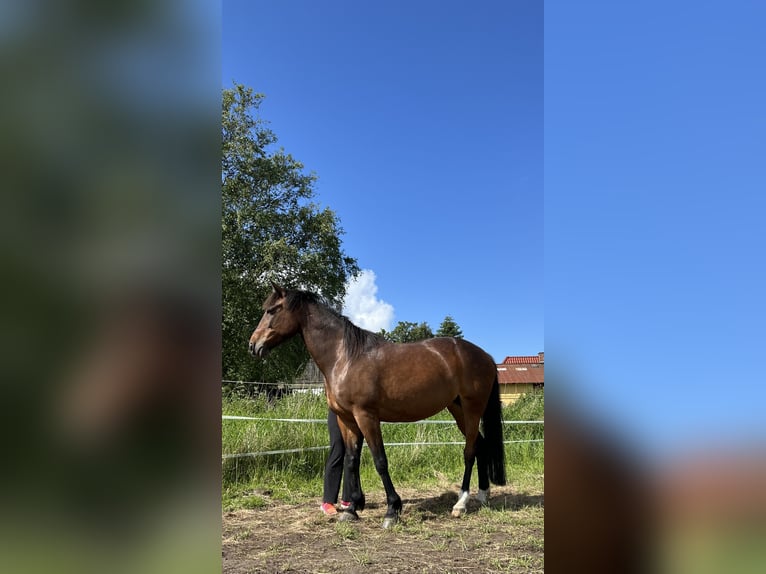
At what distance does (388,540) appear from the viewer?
12.5ft

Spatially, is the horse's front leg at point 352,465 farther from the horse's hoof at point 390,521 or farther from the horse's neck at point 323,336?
the horse's neck at point 323,336

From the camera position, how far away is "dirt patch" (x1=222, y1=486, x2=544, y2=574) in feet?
10.1

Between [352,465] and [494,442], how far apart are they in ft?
5.45

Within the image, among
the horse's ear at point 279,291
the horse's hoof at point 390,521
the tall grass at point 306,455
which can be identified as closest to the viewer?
the horse's hoof at point 390,521

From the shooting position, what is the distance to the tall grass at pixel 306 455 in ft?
19.0

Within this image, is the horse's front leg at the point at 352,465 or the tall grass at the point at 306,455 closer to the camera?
the horse's front leg at the point at 352,465

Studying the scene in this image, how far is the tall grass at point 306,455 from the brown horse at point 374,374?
4.80 ft

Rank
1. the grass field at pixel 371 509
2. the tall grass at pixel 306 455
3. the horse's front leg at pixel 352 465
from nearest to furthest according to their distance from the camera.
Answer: the grass field at pixel 371 509 < the horse's front leg at pixel 352 465 < the tall grass at pixel 306 455

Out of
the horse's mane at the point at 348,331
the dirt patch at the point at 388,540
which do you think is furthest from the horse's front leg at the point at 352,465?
the horse's mane at the point at 348,331

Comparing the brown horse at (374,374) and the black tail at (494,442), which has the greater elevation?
the brown horse at (374,374)

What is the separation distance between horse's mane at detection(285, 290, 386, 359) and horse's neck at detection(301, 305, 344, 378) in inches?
1.5
